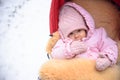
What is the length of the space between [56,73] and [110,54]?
0.23 meters

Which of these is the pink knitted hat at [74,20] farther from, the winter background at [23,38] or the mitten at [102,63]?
the winter background at [23,38]

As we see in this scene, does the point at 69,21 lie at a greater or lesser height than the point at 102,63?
greater

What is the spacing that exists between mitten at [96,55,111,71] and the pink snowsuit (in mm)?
20

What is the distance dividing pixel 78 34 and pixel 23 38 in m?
0.97

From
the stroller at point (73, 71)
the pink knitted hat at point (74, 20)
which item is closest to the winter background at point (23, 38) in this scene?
the pink knitted hat at point (74, 20)

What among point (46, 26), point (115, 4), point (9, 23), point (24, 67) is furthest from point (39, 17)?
point (115, 4)

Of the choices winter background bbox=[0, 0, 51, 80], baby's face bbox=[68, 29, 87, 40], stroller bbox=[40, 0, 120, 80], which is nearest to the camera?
stroller bbox=[40, 0, 120, 80]

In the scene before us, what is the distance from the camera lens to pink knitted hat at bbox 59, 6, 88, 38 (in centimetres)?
126

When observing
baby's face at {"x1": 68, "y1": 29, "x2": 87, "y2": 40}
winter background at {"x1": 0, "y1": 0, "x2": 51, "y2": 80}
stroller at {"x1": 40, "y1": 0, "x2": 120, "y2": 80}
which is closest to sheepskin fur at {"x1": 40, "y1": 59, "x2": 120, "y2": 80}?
stroller at {"x1": 40, "y1": 0, "x2": 120, "y2": 80}

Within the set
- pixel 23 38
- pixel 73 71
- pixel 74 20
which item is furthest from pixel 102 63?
pixel 23 38

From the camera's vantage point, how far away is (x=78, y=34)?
4.11ft

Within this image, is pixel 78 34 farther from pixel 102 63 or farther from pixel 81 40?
pixel 102 63

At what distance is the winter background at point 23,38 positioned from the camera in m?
2.07

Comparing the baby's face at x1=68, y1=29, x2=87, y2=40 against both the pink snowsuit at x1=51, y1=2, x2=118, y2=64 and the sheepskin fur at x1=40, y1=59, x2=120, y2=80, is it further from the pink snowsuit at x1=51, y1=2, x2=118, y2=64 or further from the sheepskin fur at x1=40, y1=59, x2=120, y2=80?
the sheepskin fur at x1=40, y1=59, x2=120, y2=80
